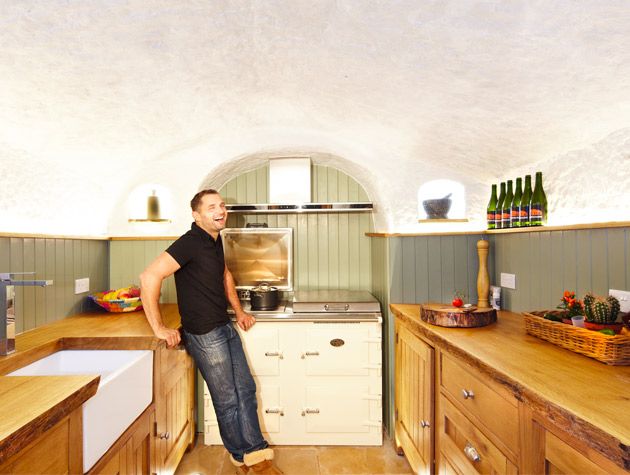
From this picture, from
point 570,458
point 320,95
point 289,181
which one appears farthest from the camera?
point 289,181

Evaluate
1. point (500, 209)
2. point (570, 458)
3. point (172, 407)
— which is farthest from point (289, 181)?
point (570, 458)

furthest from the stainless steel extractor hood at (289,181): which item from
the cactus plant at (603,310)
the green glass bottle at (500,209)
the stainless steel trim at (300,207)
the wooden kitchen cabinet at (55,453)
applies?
the wooden kitchen cabinet at (55,453)

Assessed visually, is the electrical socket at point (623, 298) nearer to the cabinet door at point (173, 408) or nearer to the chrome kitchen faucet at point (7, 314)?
the cabinet door at point (173, 408)

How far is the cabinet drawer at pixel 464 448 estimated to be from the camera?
1.36 m

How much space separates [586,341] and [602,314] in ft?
0.44

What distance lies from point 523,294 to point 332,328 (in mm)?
1215

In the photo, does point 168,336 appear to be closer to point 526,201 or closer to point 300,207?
point 300,207

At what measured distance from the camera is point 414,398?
221 centimetres

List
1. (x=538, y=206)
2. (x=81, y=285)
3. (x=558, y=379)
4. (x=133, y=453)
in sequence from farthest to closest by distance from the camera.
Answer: (x=81, y=285)
(x=538, y=206)
(x=133, y=453)
(x=558, y=379)

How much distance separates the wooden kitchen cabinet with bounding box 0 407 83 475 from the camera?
3.08ft

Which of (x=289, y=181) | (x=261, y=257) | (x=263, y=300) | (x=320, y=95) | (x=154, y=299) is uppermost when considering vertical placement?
(x=320, y=95)

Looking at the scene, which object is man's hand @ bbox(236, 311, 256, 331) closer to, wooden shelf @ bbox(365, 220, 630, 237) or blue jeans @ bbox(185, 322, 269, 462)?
blue jeans @ bbox(185, 322, 269, 462)

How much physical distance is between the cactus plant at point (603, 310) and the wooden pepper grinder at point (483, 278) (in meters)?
1.02

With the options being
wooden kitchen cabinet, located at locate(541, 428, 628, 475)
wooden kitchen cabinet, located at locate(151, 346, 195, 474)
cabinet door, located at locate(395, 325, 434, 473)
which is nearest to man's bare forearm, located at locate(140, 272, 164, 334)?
wooden kitchen cabinet, located at locate(151, 346, 195, 474)
